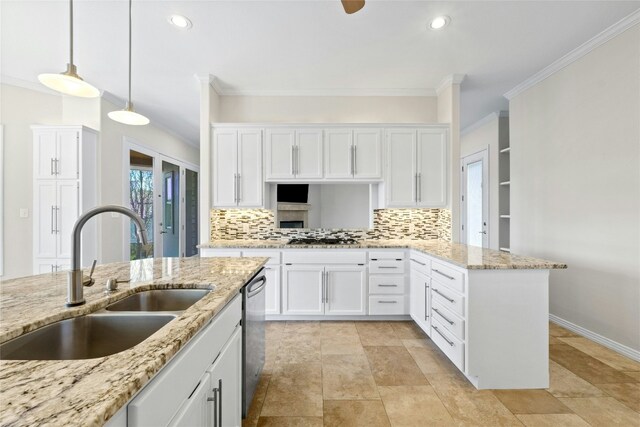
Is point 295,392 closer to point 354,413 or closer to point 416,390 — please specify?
point 354,413

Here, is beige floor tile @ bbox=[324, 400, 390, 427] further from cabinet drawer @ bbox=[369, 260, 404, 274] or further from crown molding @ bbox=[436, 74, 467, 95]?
crown molding @ bbox=[436, 74, 467, 95]

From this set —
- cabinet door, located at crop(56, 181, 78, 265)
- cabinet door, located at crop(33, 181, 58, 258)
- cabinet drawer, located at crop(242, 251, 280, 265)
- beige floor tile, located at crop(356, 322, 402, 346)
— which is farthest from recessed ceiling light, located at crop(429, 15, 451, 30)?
cabinet door, located at crop(33, 181, 58, 258)

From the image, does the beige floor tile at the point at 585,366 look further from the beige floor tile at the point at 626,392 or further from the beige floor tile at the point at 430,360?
the beige floor tile at the point at 430,360

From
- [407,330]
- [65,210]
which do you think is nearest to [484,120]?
[407,330]

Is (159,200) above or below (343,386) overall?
above

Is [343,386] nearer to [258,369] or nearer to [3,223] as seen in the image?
[258,369]

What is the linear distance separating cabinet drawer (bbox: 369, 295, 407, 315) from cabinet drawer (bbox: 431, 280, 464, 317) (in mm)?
757

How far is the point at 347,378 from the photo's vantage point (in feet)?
7.29

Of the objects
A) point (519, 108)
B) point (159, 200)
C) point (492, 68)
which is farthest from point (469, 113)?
point (159, 200)

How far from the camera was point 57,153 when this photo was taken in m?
3.54

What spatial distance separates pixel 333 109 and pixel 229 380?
11.2 ft

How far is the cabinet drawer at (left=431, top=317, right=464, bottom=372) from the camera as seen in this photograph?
213 centimetres

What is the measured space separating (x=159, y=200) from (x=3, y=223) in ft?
7.11

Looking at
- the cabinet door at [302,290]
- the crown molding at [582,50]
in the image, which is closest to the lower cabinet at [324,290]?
the cabinet door at [302,290]
